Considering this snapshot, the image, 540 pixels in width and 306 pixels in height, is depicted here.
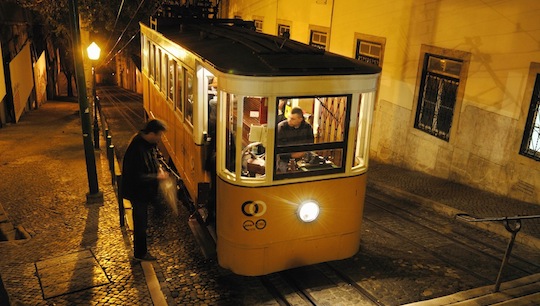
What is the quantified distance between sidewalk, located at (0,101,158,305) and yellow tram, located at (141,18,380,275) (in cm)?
133

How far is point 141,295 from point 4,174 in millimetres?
6161

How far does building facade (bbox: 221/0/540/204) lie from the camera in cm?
758

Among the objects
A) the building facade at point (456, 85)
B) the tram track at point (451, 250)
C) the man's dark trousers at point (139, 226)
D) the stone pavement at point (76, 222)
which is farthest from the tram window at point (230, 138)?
the building facade at point (456, 85)

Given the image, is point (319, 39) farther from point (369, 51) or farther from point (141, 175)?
point (141, 175)

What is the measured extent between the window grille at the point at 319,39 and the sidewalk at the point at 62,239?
7051mm

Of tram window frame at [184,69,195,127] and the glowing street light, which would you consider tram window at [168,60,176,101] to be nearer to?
tram window frame at [184,69,195,127]

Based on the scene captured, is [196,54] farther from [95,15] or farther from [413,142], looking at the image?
[95,15]

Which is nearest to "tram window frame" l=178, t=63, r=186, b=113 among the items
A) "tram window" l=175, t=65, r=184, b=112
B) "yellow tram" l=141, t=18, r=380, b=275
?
"tram window" l=175, t=65, r=184, b=112

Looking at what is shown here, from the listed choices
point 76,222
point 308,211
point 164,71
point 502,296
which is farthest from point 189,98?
point 502,296

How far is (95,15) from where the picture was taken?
1702cm

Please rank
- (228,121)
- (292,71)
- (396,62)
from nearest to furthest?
(292,71), (228,121), (396,62)

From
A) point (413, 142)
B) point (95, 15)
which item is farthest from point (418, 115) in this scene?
point (95, 15)

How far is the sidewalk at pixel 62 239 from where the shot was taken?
198 inches

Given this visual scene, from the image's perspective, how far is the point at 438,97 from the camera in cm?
946
